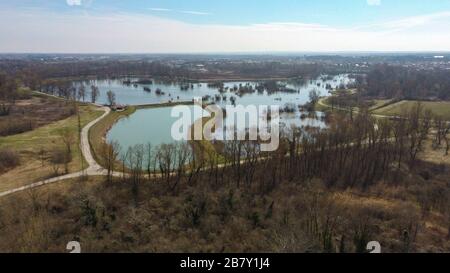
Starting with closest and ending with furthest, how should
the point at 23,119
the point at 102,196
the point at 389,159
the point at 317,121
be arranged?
1. the point at 102,196
2. the point at 389,159
3. the point at 23,119
4. the point at 317,121

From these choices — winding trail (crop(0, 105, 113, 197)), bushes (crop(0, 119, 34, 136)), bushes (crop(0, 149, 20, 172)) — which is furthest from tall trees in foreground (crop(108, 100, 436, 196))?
bushes (crop(0, 119, 34, 136))

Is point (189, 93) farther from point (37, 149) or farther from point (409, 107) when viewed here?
point (37, 149)

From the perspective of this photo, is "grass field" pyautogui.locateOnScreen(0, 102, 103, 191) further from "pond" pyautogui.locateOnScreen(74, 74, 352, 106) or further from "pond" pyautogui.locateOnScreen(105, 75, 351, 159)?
"pond" pyautogui.locateOnScreen(74, 74, 352, 106)

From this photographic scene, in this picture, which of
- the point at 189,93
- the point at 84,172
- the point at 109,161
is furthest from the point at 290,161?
the point at 189,93

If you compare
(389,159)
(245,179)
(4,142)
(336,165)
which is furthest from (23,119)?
(389,159)

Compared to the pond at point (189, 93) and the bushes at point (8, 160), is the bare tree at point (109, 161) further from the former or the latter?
the pond at point (189, 93)

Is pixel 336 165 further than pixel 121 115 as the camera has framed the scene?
No
